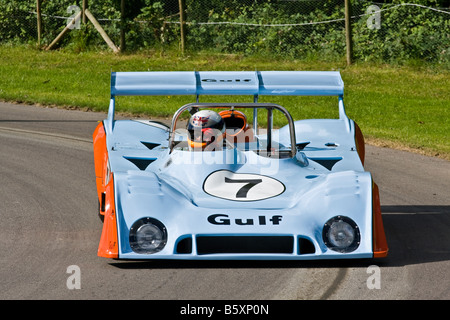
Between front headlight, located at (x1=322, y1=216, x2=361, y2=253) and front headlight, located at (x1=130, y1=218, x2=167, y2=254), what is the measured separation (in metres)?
1.29

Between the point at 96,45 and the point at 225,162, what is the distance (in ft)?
49.6

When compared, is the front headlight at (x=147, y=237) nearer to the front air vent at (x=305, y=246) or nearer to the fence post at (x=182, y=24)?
the front air vent at (x=305, y=246)

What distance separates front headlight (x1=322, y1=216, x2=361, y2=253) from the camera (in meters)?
6.93

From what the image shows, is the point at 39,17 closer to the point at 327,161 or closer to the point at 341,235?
the point at 327,161

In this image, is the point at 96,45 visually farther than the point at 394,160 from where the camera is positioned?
Yes

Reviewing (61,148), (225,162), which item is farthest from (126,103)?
(225,162)

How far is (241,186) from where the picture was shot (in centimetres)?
753

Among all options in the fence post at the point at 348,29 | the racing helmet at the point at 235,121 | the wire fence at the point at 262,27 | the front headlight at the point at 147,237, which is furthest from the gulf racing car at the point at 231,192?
the wire fence at the point at 262,27

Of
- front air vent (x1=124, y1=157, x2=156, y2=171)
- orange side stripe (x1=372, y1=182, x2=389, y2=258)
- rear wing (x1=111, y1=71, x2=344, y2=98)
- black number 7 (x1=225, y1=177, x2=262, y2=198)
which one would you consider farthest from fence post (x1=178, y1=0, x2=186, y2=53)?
orange side stripe (x1=372, y1=182, x2=389, y2=258)

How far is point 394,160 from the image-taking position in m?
12.2

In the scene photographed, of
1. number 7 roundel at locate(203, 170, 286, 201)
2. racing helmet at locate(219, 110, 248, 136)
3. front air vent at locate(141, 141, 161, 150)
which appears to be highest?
racing helmet at locate(219, 110, 248, 136)

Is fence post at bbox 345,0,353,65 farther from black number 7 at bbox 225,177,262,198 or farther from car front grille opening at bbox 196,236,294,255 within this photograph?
car front grille opening at bbox 196,236,294,255

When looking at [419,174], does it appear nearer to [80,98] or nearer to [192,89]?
[192,89]

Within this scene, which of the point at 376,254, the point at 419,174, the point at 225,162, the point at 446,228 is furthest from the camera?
the point at 419,174
